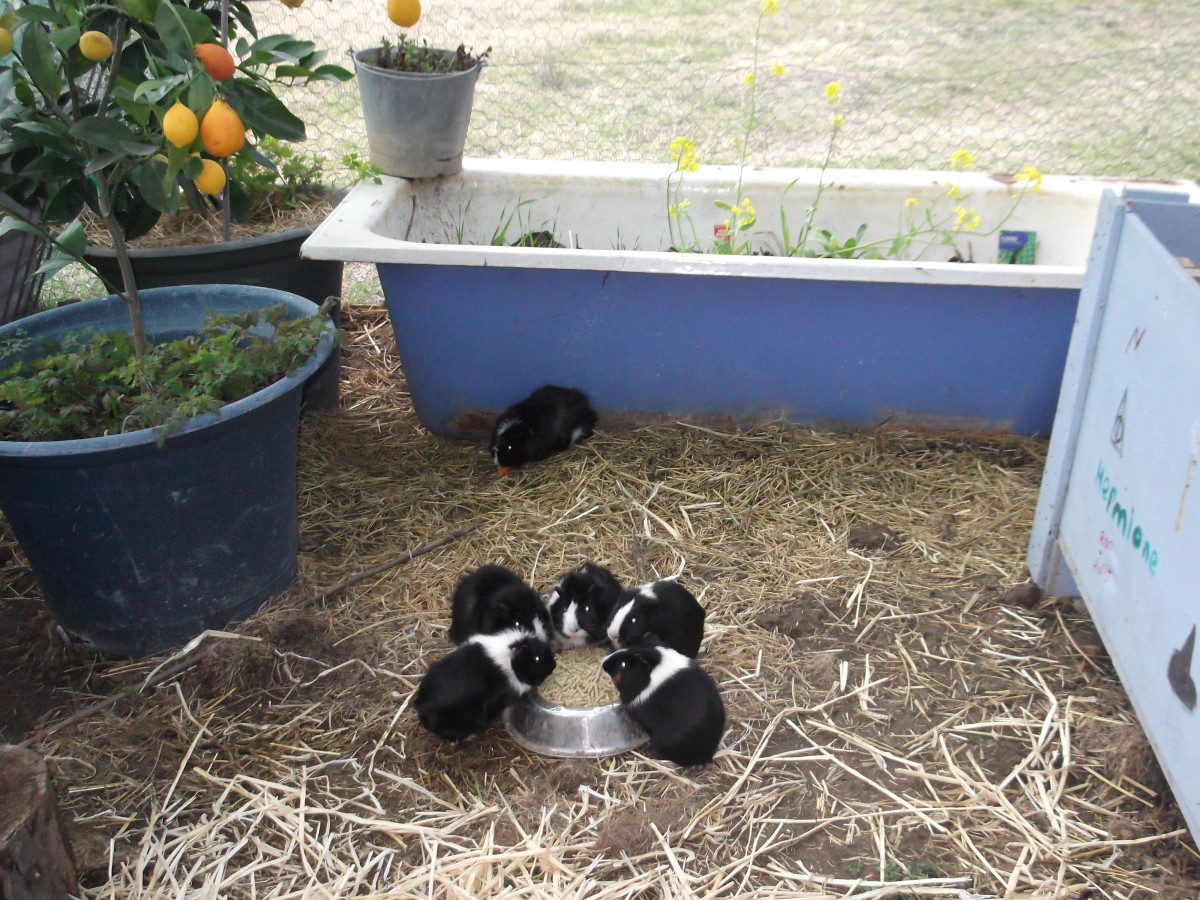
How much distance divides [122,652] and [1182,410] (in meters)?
2.29

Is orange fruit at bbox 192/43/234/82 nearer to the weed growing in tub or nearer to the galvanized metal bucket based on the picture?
the galvanized metal bucket

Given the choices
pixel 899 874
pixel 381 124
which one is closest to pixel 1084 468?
pixel 899 874

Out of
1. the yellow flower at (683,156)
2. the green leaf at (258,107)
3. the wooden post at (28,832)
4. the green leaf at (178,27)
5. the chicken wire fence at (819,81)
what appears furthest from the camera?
the chicken wire fence at (819,81)

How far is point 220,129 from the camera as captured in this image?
167 centimetres

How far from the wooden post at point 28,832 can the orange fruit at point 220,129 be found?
104 centimetres

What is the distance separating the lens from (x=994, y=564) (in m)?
2.60

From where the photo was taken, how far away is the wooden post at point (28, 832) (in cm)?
142

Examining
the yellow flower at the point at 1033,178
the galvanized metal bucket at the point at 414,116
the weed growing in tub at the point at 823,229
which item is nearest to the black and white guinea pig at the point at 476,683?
the weed growing in tub at the point at 823,229

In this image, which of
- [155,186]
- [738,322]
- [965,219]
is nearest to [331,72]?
[155,186]

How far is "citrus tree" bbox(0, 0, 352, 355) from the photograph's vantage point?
1.71 meters

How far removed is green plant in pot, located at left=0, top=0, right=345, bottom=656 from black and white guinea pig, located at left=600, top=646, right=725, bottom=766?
94 cm

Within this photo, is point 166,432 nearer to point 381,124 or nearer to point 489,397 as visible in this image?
point 489,397

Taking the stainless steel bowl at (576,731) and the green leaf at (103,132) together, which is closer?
the green leaf at (103,132)

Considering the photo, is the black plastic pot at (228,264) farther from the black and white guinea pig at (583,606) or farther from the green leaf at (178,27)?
the green leaf at (178,27)
